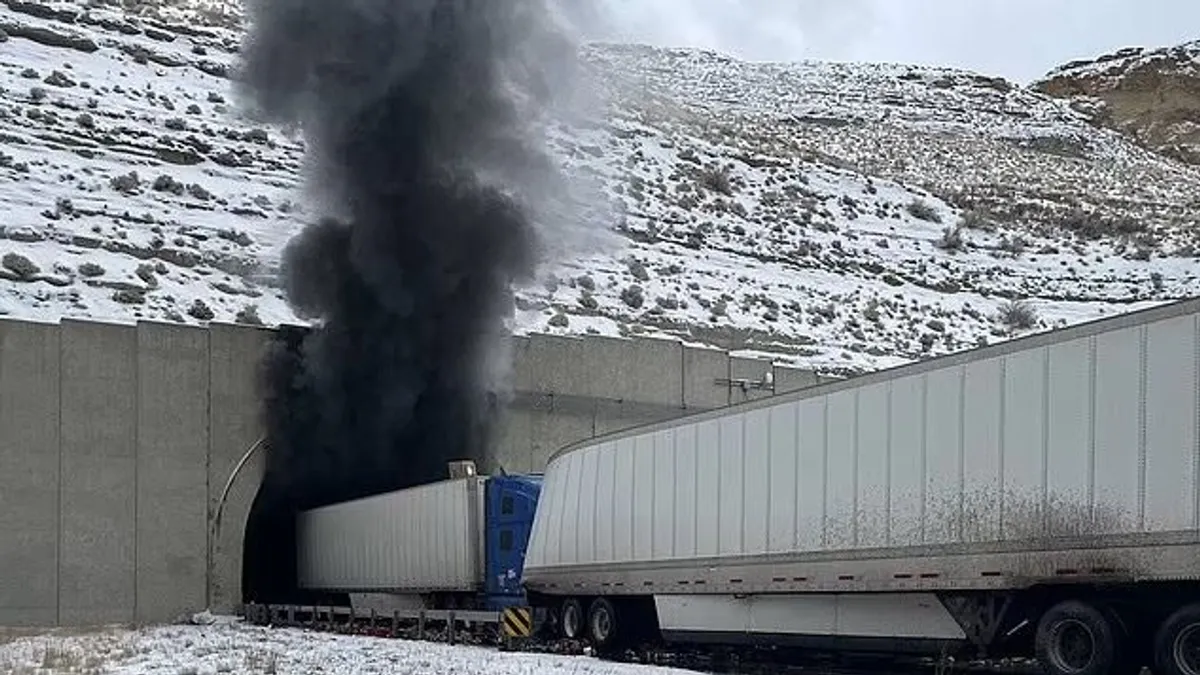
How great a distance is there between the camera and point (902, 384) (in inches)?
584

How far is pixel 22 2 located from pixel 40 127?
16034 mm

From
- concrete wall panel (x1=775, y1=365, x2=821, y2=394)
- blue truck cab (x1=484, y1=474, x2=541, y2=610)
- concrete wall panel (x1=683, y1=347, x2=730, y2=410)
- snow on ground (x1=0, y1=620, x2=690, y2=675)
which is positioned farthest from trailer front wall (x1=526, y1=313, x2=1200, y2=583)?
concrete wall panel (x1=775, y1=365, x2=821, y2=394)

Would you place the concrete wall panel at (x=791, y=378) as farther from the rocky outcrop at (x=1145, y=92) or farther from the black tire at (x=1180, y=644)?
the rocky outcrop at (x=1145, y=92)

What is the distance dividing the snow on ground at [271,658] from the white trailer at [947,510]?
5.08ft

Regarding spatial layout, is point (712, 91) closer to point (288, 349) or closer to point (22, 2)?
point (22, 2)

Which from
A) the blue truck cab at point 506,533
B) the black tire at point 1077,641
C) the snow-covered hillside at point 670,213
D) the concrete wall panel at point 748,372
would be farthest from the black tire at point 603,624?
the snow-covered hillside at point 670,213

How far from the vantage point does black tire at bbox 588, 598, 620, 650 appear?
19.9 metres

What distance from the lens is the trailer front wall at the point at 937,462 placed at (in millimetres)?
12148

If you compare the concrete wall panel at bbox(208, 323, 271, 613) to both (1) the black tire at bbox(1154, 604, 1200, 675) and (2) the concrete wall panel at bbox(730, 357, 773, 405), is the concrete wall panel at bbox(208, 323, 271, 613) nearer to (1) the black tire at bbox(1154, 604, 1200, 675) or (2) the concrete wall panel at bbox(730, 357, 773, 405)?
(2) the concrete wall panel at bbox(730, 357, 773, 405)

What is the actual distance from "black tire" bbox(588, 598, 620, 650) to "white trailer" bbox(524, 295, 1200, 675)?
0.15 ft

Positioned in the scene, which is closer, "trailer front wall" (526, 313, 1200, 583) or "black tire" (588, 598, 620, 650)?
"trailer front wall" (526, 313, 1200, 583)

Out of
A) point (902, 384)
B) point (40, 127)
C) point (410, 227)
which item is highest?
point (40, 127)

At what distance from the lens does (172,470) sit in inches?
1206

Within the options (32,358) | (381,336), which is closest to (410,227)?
(381,336)
